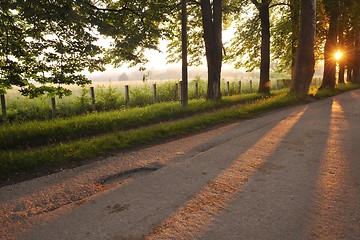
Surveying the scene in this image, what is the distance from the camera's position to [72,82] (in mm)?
8453

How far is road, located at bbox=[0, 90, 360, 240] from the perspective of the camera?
2803 mm

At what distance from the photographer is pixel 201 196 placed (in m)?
3.51

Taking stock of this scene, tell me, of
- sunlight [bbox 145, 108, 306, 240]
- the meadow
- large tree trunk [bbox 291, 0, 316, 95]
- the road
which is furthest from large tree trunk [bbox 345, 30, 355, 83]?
sunlight [bbox 145, 108, 306, 240]

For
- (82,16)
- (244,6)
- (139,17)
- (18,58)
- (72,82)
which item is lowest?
(72,82)

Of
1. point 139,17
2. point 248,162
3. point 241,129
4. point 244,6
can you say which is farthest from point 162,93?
point 248,162

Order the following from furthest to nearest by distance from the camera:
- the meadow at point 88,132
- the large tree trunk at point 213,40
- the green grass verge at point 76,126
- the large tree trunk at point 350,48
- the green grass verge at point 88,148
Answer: the large tree trunk at point 350,48
the large tree trunk at point 213,40
the green grass verge at point 76,126
the meadow at point 88,132
the green grass verge at point 88,148

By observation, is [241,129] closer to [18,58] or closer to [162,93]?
[18,58]

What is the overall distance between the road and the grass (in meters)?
0.81

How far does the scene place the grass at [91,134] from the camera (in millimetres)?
5334

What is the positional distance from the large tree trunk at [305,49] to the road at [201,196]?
9.65 metres

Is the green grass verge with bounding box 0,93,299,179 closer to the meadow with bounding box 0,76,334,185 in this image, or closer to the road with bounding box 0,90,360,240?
the meadow with bounding box 0,76,334,185

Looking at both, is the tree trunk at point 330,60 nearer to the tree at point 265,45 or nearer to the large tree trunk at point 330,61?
the large tree trunk at point 330,61

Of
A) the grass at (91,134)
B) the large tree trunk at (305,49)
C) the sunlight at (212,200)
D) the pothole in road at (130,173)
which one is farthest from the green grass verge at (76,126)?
the large tree trunk at (305,49)

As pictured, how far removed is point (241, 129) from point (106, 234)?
551 cm
